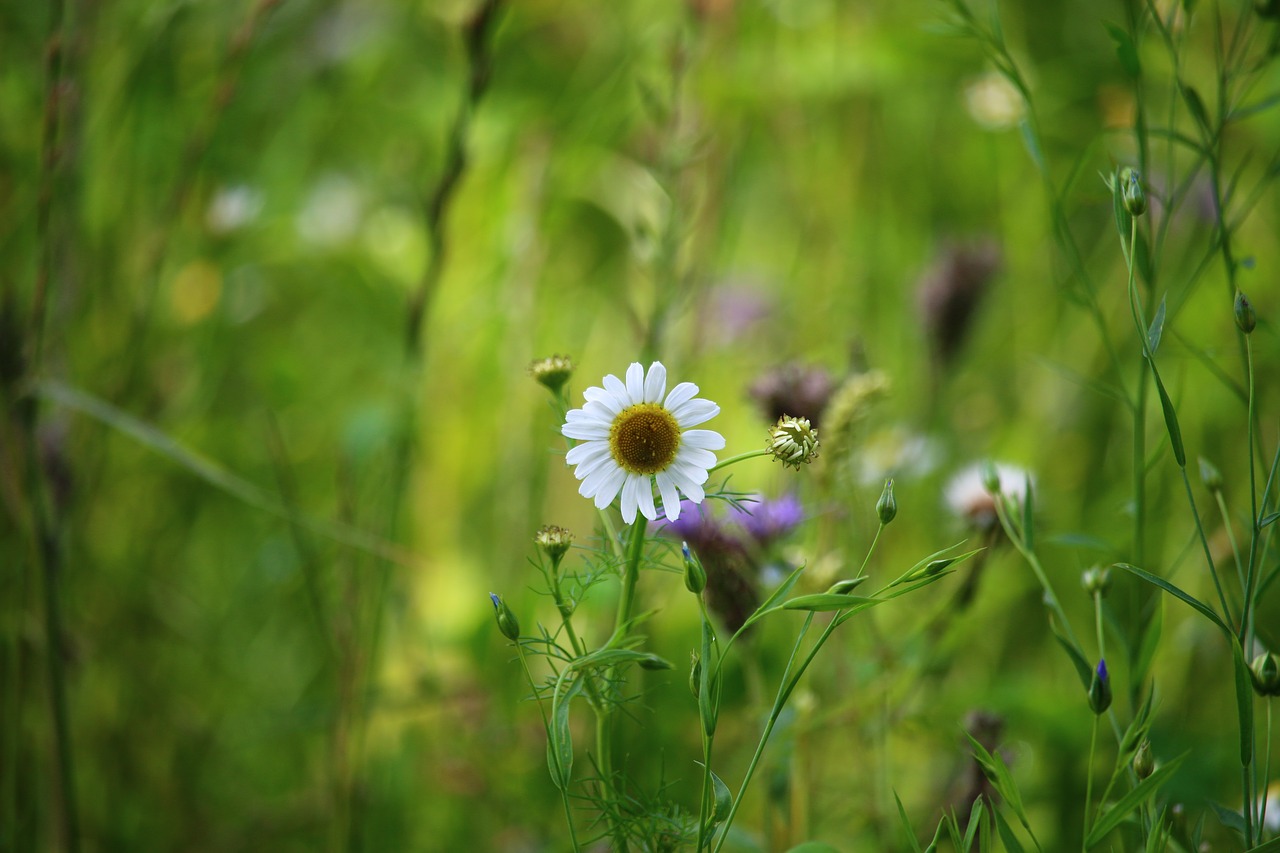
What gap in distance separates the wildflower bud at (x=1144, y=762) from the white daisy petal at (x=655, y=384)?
0.25m

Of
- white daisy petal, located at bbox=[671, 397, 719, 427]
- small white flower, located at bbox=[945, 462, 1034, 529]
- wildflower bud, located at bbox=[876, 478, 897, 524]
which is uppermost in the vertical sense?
small white flower, located at bbox=[945, 462, 1034, 529]

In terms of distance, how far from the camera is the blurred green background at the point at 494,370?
0.69 m

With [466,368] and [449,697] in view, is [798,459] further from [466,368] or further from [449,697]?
[466,368]

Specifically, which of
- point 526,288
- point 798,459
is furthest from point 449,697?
point 798,459

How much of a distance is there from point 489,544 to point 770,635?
1.27 feet

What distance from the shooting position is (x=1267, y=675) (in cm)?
41

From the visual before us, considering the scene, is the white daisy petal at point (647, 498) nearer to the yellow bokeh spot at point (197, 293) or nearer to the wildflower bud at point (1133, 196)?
the wildflower bud at point (1133, 196)

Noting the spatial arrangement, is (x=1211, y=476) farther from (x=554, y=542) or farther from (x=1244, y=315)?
(x=554, y=542)

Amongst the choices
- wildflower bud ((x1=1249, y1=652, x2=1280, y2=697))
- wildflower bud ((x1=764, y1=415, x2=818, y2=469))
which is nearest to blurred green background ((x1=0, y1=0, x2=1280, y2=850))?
wildflower bud ((x1=1249, y1=652, x2=1280, y2=697))

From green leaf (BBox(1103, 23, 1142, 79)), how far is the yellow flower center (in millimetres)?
294

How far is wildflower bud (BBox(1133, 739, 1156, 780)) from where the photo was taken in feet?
1.34

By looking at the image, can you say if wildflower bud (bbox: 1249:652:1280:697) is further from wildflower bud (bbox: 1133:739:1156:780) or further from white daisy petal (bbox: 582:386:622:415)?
white daisy petal (bbox: 582:386:622:415)

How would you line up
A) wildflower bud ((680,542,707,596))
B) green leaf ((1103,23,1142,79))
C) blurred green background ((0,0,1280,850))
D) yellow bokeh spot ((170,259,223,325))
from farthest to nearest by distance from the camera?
yellow bokeh spot ((170,259,223,325))
blurred green background ((0,0,1280,850))
green leaf ((1103,23,1142,79))
wildflower bud ((680,542,707,596))

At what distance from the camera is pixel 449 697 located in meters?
0.80
